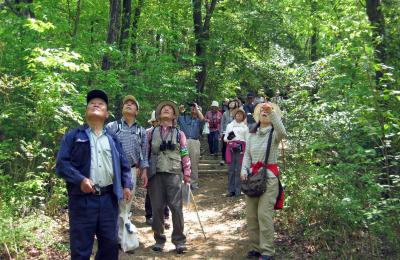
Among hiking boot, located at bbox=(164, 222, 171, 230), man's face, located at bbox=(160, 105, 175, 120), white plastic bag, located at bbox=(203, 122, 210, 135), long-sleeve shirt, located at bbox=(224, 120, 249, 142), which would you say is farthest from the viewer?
white plastic bag, located at bbox=(203, 122, 210, 135)

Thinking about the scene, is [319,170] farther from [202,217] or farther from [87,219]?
[202,217]

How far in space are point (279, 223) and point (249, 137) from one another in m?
1.96

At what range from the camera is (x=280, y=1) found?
18.1m

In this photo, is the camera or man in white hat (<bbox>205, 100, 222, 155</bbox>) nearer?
the camera

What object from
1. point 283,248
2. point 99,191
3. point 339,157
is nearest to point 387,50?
point 339,157

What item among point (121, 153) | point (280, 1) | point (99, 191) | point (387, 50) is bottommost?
point (99, 191)

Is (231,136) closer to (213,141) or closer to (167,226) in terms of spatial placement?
(167,226)

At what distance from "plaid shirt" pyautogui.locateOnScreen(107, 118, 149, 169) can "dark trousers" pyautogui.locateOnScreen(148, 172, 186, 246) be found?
0.35 meters

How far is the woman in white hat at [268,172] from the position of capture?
232 inches

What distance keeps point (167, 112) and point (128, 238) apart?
2032 mm

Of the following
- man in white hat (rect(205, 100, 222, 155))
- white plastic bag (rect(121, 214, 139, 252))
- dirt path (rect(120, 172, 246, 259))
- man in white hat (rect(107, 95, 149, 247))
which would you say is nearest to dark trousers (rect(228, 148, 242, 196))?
dirt path (rect(120, 172, 246, 259))

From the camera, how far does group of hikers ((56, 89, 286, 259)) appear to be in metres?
4.27

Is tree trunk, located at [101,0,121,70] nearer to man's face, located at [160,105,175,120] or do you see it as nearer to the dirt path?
the dirt path

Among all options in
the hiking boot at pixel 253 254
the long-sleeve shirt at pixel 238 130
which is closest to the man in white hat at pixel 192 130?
the long-sleeve shirt at pixel 238 130
